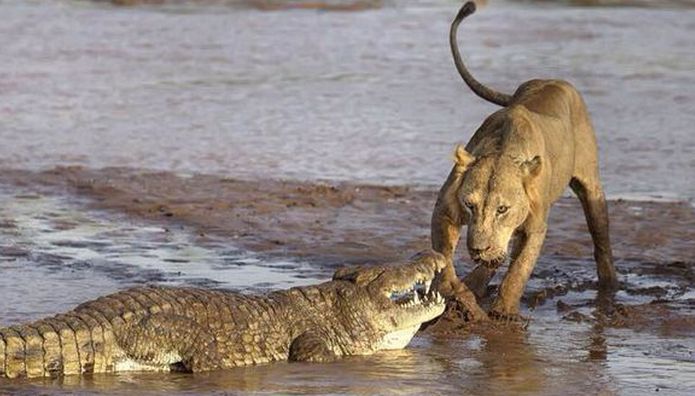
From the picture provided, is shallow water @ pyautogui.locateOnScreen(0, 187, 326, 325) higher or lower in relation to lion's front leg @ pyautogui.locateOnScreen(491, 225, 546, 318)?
lower

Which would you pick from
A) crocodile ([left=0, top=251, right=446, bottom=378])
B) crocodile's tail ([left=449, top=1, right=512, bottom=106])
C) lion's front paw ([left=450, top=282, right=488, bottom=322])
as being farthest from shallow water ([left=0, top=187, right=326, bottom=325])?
crocodile's tail ([left=449, top=1, right=512, bottom=106])

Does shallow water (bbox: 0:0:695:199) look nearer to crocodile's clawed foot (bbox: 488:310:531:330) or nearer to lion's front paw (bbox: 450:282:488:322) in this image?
crocodile's clawed foot (bbox: 488:310:531:330)

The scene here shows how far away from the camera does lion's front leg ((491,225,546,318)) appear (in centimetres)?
1015

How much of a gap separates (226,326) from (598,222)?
3.65 metres

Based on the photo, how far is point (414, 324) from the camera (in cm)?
938

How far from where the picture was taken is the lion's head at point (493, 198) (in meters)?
9.65

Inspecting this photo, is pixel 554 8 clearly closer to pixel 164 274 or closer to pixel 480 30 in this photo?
pixel 480 30

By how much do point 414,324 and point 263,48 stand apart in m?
16.5

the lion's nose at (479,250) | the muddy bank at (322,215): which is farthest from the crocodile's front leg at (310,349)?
the muddy bank at (322,215)

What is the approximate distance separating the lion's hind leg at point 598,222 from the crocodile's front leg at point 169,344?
3614 mm

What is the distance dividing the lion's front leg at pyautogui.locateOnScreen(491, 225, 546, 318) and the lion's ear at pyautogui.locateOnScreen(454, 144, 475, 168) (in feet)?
2.08

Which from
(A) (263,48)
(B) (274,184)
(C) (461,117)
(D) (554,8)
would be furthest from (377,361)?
(D) (554,8)

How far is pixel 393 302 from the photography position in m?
9.43

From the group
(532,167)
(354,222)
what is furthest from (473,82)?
(532,167)
